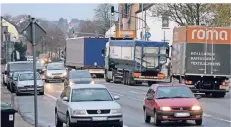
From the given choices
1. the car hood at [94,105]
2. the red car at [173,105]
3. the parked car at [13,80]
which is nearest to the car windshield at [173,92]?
the red car at [173,105]

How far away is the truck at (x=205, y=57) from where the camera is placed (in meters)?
34.8

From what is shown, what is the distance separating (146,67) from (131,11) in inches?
2339

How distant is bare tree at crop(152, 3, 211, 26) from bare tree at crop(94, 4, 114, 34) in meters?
60.9

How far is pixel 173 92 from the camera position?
2119 cm

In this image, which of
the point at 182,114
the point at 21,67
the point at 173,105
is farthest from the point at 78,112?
the point at 21,67

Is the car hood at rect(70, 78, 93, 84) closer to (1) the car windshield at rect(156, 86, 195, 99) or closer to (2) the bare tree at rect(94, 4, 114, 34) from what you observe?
(1) the car windshield at rect(156, 86, 195, 99)

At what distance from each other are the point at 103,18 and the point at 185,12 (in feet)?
228

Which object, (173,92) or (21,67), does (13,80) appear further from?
(173,92)

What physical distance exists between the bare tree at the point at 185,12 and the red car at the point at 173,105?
3963 centimetres

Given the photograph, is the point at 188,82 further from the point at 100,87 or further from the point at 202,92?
the point at 100,87

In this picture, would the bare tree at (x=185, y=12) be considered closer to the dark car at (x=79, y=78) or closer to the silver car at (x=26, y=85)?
the dark car at (x=79, y=78)

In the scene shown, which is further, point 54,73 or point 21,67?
point 54,73

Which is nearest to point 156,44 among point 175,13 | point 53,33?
point 175,13

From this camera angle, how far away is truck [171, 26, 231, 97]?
34812 mm
